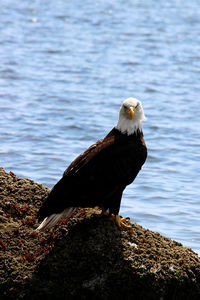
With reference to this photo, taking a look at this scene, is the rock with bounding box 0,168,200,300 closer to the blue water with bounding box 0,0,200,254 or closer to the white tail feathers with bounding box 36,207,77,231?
the white tail feathers with bounding box 36,207,77,231

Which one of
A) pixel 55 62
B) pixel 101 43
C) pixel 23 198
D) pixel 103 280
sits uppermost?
pixel 101 43

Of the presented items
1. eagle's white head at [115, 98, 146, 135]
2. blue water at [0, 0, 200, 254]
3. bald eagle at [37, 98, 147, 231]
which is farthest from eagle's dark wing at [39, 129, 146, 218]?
blue water at [0, 0, 200, 254]

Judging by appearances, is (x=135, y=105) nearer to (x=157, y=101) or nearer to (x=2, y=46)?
(x=157, y=101)

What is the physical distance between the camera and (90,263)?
458 centimetres

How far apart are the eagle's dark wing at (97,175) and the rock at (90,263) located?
0.21 meters

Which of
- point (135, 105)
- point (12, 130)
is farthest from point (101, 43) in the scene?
point (135, 105)

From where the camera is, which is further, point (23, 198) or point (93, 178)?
point (23, 198)

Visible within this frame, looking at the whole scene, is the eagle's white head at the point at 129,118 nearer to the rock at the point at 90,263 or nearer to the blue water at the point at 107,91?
the rock at the point at 90,263

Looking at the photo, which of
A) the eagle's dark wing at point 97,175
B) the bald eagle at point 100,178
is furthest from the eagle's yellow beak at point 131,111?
the eagle's dark wing at point 97,175

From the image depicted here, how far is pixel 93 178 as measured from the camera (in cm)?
507

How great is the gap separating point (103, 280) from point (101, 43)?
13.8 m

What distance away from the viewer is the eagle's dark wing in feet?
16.2

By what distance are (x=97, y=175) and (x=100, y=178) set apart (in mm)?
35

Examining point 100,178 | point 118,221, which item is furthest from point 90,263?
point 100,178
